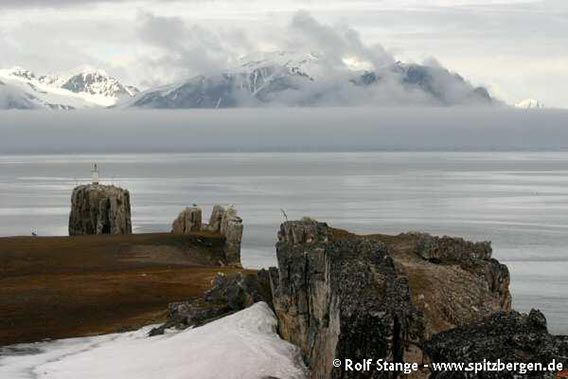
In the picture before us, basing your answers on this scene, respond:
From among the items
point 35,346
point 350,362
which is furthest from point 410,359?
point 35,346

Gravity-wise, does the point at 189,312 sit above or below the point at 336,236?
below

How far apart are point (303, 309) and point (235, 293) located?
5679 mm

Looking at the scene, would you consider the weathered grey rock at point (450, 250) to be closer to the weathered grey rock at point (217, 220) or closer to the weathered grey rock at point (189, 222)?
the weathered grey rock at point (217, 220)

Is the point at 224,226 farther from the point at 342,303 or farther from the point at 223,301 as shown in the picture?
the point at 342,303

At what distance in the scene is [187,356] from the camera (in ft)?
113

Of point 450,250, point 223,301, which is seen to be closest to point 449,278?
point 450,250

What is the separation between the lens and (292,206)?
7087 inches

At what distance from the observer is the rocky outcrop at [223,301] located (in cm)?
3981

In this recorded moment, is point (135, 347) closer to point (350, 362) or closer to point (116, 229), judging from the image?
point (350, 362)

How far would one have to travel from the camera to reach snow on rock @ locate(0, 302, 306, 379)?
33156 mm

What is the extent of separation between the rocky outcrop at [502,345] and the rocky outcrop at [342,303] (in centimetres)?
780

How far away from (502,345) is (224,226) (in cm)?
6011

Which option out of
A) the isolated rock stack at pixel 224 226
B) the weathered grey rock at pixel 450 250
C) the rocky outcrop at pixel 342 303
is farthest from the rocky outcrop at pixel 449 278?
the isolated rock stack at pixel 224 226

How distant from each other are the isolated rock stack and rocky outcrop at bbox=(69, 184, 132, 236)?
468 centimetres
